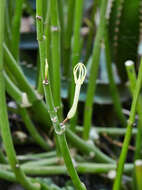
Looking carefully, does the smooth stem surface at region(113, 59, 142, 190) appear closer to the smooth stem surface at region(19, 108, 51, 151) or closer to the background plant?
the background plant

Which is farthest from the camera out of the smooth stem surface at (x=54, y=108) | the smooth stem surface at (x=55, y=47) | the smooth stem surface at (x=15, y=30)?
the smooth stem surface at (x=15, y=30)

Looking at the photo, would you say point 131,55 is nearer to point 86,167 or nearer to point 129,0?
point 129,0

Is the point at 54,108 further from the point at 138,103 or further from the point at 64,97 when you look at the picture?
the point at 64,97

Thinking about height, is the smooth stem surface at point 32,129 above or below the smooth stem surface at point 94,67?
below

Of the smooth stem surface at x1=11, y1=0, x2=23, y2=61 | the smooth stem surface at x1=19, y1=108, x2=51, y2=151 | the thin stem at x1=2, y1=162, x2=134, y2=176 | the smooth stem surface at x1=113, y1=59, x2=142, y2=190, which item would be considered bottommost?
the thin stem at x1=2, y1=162, x2=134, y2=176

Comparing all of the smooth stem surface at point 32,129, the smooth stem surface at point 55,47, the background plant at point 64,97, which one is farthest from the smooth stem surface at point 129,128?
the smooth stem surface at point 32,129

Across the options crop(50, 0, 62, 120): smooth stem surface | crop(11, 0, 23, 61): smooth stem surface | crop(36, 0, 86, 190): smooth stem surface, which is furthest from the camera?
crop(11, 0, 23, 61): smooth stem surface

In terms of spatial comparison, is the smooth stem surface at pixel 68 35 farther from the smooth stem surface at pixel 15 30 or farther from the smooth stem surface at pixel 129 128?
the smooth stem surface at pixel 129 128

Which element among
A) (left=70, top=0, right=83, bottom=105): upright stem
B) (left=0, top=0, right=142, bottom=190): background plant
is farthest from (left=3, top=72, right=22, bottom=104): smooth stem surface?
(left=70, top=0, right=83, bottom=105): upright stem

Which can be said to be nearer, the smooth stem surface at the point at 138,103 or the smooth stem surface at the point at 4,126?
the smooth stem surface at the point at 4,126

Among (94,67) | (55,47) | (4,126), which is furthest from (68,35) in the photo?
(4,126)

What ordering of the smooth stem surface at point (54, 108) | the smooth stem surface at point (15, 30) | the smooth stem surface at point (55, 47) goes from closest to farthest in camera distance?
1. the smooth stem surface at point (54, 108)
2. the smooth stem surface at point (55, 47)
3. the smooth stem surface at point (15, 30)
